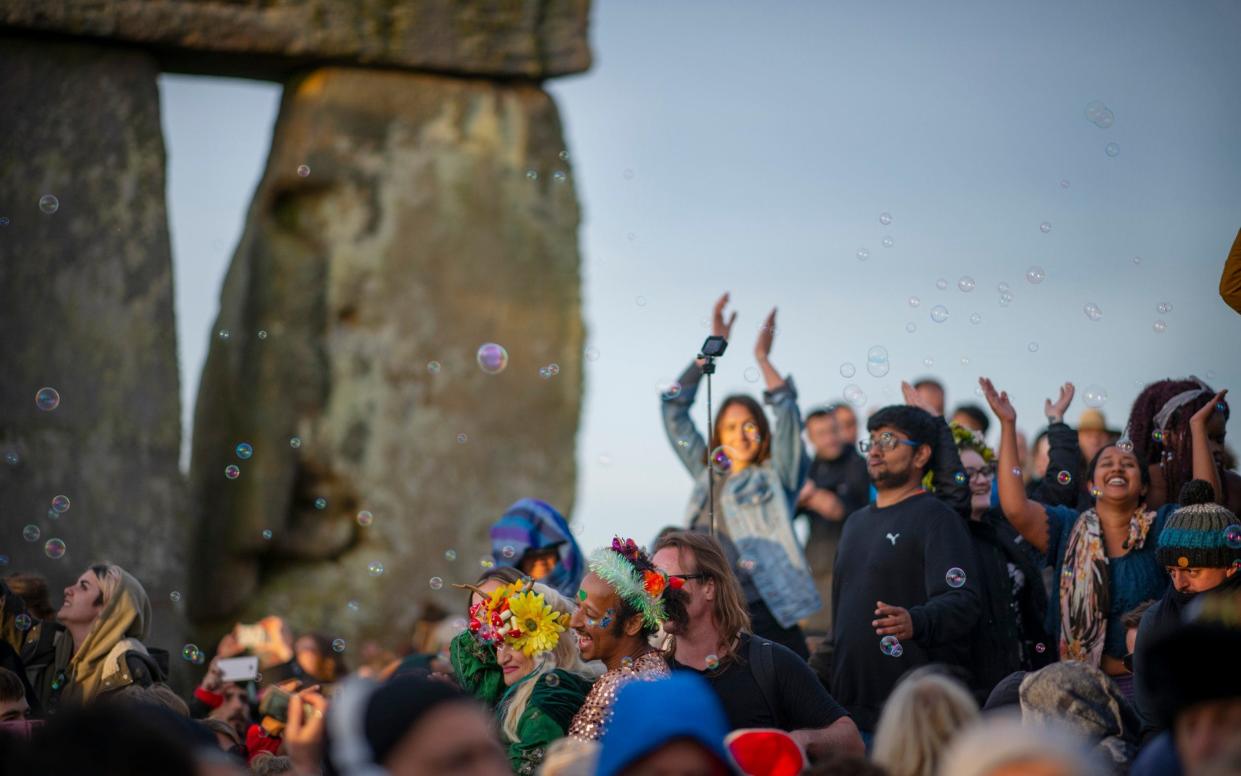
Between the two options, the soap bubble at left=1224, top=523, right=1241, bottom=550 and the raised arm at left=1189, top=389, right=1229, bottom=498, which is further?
the raised arm at left=1189, top=389, right=1229, bottom=498

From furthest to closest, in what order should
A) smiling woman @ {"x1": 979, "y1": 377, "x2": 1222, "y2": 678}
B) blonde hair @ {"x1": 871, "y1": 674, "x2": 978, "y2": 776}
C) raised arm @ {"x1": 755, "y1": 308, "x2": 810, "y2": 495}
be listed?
1. raised arm @ {"x1": 755, "y1": 308, "x2": 810, "y2": 495}
2. smiling woman @ {"x1": 979, "y1": 377, "x2": 1222, "y2": 678}
3. blonde hair @ {"x1": 871, "y1": 674, "x2": 978, "y2": 776}

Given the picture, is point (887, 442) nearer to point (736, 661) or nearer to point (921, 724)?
point (736, 661)

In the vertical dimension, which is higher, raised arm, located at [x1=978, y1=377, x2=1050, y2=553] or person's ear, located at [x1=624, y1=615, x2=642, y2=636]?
raised arm, located at [x1=978, y1=377, x2=1050, y2=553]

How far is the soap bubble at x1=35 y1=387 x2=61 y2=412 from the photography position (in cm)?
1023

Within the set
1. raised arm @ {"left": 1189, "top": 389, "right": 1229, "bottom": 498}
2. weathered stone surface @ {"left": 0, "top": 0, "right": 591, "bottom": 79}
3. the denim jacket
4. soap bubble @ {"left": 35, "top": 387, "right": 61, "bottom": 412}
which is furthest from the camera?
weathered stone surface @ {"left": 0, "top": 0, "right": 591, "bottom": 79}

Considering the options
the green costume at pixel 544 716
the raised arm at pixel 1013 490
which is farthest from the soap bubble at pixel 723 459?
the green costume at pixel 544 716

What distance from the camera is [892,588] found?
5.72 m

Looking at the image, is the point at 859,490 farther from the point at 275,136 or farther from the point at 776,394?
the point at 275,136

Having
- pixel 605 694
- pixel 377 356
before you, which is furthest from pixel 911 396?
pixel 377 356

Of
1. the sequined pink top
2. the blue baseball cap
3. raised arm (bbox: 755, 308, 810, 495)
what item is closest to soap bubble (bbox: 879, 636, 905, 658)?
the sequined pink top

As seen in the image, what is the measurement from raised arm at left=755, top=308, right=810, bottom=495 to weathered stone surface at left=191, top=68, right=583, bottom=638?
15.3 feet

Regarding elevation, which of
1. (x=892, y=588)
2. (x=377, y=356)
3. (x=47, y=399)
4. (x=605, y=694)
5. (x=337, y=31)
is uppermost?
(x=337, y=31)

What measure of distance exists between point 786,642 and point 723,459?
3.06ft

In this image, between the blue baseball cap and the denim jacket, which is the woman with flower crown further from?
the denim jacket
